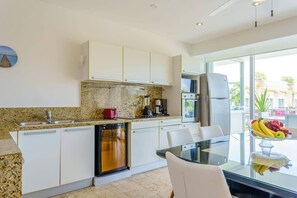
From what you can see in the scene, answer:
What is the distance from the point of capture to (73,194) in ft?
8.94

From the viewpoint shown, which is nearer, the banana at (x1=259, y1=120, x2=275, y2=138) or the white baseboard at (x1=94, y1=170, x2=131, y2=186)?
the banana at (x1=259, y1=120, x2=275, y2=138)

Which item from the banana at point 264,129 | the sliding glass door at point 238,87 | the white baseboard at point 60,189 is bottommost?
the white baseboard at point 60,189

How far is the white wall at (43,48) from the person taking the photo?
109 inches

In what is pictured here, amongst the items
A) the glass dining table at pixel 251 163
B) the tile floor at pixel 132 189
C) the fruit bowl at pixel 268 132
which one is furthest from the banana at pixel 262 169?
the tile floor at pixel 132 189

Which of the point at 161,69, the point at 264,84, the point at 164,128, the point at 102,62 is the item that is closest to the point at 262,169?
the point at 164,128

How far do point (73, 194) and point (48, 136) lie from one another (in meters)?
0.84

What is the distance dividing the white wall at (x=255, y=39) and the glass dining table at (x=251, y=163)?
2.06 metres

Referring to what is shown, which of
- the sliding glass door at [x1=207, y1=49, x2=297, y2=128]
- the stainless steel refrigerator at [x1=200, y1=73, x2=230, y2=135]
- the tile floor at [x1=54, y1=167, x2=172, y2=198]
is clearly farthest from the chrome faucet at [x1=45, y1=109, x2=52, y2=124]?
the sliding glass door at [x1=207, y1=49, x2=297, y2=128]

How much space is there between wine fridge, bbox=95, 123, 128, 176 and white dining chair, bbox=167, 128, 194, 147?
3.58ft

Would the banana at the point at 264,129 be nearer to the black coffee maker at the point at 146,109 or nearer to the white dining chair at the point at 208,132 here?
the white dining chair at the point at 208,132

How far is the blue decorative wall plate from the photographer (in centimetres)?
267

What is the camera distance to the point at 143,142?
3.50 m

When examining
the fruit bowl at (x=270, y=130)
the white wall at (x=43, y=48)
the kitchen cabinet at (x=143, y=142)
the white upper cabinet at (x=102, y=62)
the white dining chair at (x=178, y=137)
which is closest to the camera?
the fruit bowl at (x=270, y=130)

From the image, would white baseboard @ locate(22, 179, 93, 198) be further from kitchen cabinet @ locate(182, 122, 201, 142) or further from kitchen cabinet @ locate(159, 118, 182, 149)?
kitchen cabinet @ locate(182, 122, 201, 142)
